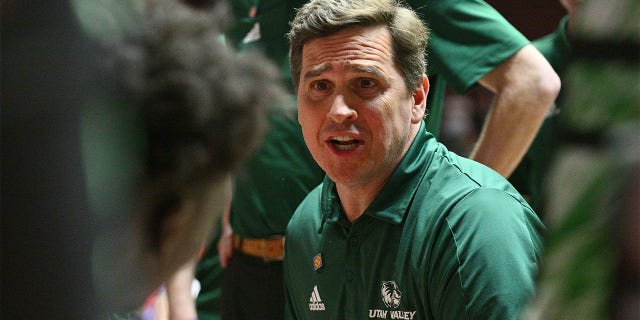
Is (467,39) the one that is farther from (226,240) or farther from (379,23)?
(226,240)

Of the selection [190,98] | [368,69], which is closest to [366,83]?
[368,69]

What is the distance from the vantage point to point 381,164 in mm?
2332

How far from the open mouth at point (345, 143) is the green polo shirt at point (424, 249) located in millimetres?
130

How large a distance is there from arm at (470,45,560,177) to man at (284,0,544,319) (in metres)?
0.45

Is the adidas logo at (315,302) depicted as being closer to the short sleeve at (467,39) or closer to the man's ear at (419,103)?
the man's ear at (419,103)

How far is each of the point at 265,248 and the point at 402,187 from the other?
990mm

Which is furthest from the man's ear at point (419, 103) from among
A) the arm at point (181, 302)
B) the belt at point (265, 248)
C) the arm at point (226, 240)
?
the arm at point (181, 302)

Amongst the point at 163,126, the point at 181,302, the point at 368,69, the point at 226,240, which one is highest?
the point at 163,126

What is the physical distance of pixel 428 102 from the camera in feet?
9.52

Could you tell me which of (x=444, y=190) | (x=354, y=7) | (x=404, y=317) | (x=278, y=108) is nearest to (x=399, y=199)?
(x=444, y=190)

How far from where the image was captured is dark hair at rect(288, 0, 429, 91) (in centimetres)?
243

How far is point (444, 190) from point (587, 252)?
4.98ft

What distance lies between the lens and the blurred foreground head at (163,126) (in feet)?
2.48

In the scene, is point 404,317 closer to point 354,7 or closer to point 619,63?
point 354,7
